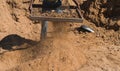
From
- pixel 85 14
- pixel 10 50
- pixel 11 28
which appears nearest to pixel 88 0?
pixel 85 14

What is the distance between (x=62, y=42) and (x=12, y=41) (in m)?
1.42

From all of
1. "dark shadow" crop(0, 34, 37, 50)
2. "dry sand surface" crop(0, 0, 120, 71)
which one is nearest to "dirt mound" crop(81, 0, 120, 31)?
"dry sand surface" crop(0, 0, 120, 71)

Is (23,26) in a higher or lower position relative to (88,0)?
lower

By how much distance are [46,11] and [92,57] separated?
1.45m

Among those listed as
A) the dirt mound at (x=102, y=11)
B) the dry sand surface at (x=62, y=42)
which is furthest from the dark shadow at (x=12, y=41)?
the dirt mound at (x=102, y=11)

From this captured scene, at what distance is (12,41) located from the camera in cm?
839

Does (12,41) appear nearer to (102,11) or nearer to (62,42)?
(62,42)

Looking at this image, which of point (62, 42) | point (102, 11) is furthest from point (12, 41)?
point (102, 11)

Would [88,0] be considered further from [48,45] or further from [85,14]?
[48,45]

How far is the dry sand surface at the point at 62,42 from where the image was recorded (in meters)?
6.87

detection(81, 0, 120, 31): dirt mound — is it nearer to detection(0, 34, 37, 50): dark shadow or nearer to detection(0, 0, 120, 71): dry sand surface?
detection(0, 0, 120, 71): dry sand surface

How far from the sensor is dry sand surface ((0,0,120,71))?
22.5 feet

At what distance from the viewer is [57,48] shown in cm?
725

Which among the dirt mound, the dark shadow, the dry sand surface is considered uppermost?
the dirt mound
